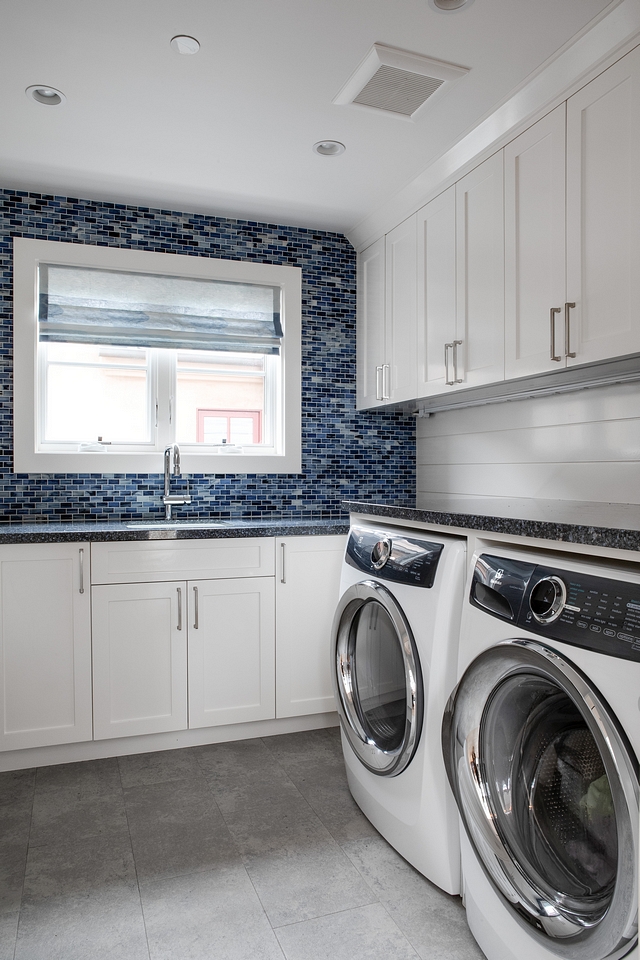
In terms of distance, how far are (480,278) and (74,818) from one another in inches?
93.6

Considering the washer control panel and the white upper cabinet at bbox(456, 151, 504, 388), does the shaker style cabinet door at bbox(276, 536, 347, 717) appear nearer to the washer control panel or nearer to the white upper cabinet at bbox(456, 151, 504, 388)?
the washer control panel

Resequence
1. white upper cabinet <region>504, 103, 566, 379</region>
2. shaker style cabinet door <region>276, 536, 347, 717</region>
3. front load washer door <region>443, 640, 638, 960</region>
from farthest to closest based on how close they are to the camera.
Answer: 1. shaker style cabinet door <region>276, 536, 347, 717</region>
2. white upper cabinet <region>504, 103, 566, 379</region>
3. front load washer door <region>443, 640, 638, 960</region>

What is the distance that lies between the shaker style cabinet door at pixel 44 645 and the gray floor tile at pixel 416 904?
124cm

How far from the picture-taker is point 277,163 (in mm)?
2758

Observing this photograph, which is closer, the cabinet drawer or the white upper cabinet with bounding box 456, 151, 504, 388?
the white upper cabinet with bounding box 456, 151, 504, 388

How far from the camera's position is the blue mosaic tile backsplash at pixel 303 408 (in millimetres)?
3027

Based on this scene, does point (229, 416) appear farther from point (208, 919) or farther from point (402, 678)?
point (208, 919)

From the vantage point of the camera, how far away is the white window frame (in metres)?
3.01

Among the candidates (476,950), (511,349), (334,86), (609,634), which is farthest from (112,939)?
(334,86)

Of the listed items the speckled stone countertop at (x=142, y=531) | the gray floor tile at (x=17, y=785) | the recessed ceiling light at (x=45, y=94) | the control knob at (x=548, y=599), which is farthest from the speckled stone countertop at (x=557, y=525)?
the recessed ceiling light at (x=45, y=94)

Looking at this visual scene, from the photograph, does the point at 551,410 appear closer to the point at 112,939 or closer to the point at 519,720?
the point at 519,720

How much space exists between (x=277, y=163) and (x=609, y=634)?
2393 mm

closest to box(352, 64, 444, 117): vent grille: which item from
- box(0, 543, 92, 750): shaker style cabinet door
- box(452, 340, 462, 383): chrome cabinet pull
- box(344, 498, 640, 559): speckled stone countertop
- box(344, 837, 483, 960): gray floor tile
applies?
box(452, 340, 462, 383): chrome cabinet pull

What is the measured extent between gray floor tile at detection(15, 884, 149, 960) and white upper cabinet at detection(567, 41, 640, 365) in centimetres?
198
